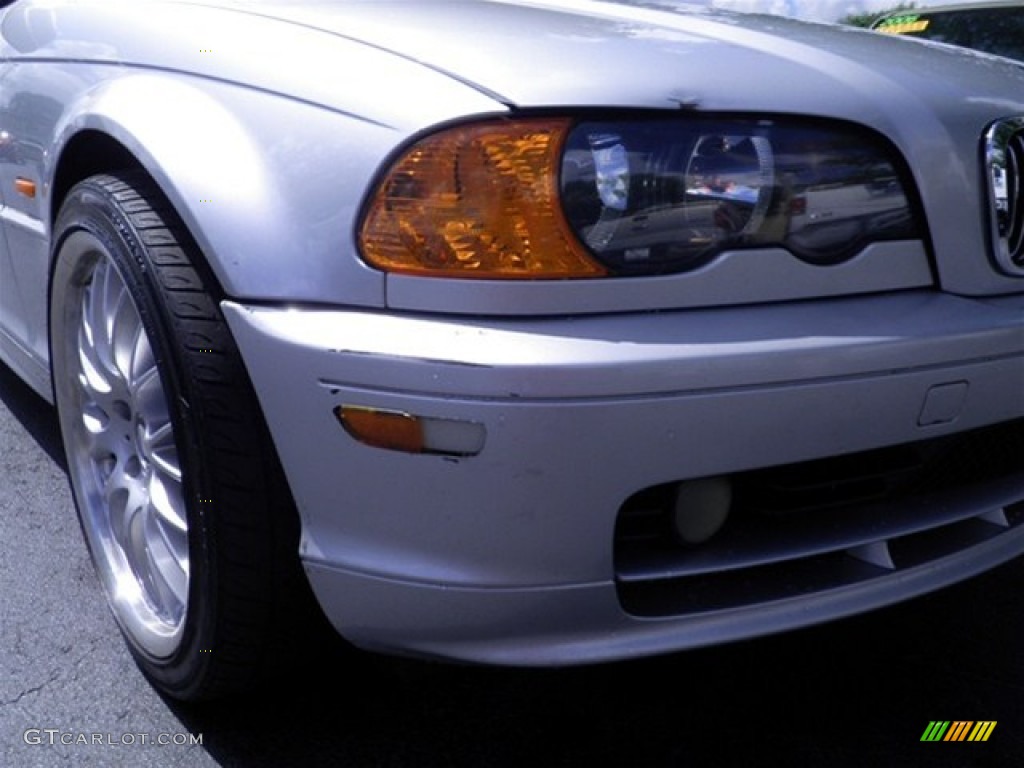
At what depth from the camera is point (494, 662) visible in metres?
1.68

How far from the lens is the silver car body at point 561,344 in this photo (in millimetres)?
1542

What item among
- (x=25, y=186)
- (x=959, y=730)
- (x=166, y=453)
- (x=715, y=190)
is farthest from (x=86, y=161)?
(x=959, y=730)

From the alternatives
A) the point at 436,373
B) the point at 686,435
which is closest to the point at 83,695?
the point at 436,373

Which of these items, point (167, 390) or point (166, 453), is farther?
point (166, 453)

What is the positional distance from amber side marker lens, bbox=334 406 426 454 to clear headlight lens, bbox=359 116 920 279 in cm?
21

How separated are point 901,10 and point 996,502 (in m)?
2.58

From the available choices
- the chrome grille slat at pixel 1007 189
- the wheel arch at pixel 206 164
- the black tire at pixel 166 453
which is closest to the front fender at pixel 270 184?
the wheel arch at pixel 206 164

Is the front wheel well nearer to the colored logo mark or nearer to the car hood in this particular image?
the car hood

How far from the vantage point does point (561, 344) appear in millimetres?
1526

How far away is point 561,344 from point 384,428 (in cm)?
27

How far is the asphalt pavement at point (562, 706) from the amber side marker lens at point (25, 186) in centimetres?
92

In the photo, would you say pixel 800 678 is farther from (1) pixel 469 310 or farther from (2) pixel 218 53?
(2) pixel 218 53

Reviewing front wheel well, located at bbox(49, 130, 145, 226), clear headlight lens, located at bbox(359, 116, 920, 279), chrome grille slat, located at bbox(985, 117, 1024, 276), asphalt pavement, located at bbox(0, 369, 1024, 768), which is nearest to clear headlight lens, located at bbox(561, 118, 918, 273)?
clear headlight lens, located at bbox(359, 116, 920, 279)

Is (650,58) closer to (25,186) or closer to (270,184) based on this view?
(270,184)
